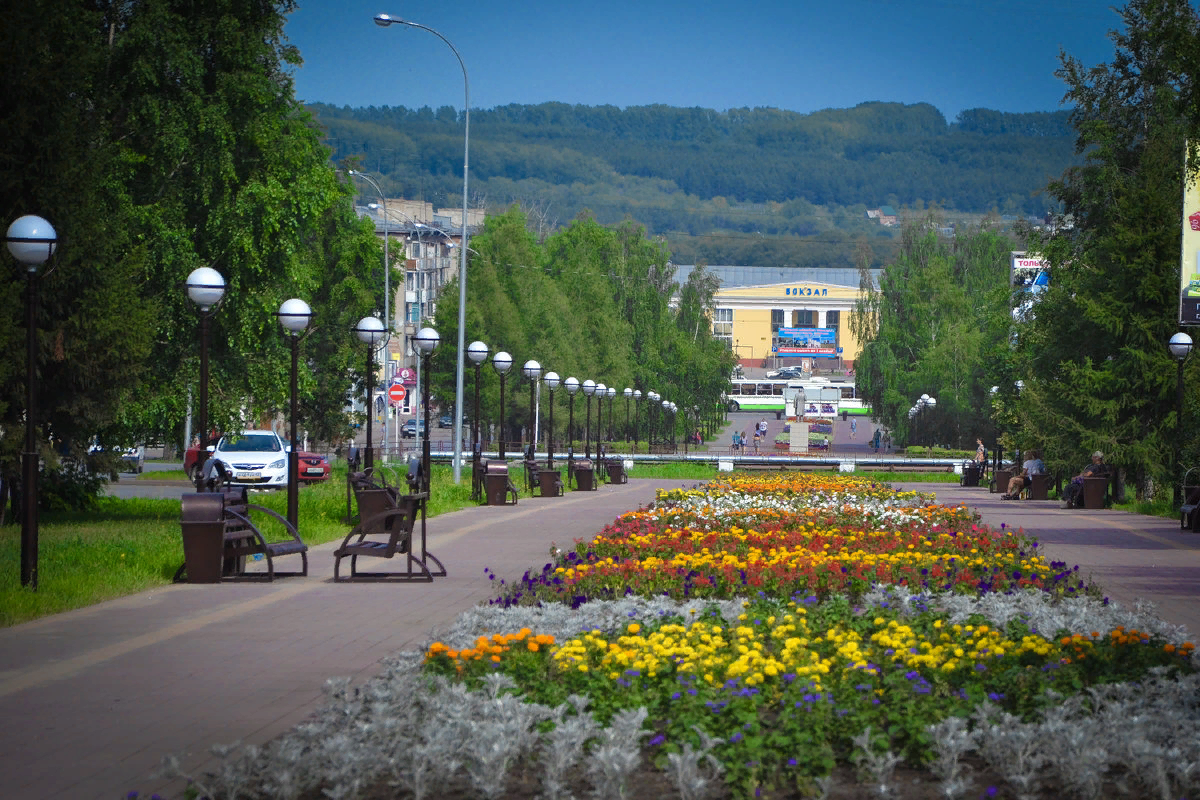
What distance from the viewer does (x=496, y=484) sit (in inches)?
1071

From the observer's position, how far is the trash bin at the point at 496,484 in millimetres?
27156

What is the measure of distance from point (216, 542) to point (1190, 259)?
1704cm

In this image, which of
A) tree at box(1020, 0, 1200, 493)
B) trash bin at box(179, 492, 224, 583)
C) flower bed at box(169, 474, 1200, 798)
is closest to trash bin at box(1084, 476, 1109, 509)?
tree at box(1020, 0, 1200, 493)

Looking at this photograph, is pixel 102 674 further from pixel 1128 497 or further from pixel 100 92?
pixel 1128 497

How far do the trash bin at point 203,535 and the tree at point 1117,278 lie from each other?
24.9m

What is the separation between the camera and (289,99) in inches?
1046

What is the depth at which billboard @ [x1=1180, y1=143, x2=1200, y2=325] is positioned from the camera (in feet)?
73.4

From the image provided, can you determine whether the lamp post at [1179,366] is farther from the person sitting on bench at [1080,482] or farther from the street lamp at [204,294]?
the street lamp at [204,294]

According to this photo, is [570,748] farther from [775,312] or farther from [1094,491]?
[775,312]

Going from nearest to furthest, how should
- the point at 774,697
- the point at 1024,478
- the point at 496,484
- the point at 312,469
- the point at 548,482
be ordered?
1. the point at 774,697
2. the point at 496,484
3. the point at 548,482
4. the point at 1024,478
5. the point at 312,469

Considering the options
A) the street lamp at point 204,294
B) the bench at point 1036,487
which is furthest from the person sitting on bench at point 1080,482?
the street lamp at point 204,294

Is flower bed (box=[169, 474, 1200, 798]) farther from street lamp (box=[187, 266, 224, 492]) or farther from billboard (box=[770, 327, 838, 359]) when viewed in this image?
billboard (box=[770, 327, 838, 359])

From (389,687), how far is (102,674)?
2.42 metres

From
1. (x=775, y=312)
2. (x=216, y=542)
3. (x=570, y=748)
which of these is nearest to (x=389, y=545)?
(x=216, y=542)
